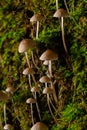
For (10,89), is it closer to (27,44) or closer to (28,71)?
(28,71)

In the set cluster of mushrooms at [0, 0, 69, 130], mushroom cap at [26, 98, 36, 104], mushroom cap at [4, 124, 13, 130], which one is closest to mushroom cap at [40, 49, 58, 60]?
cluster of mushrooms at [0, 0, 69, 130]

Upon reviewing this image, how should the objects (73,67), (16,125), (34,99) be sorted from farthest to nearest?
(16,125) → (34,99) → (73,67)

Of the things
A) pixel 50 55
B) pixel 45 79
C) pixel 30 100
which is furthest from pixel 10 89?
pixel 50 55

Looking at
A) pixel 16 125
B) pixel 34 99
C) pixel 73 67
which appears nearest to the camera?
pixel 73 67

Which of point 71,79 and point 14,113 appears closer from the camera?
point 71,79

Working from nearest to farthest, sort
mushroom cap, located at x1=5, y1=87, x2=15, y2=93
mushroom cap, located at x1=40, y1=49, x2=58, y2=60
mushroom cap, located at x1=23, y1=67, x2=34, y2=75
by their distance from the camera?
mushroom cap, located at x1=40, y1=49, x2=58, y2=60
mushroom cap, located at x1=23, y1=67, x2=34, y2=75
mushroom cap, located at x1=5, y1=87, x2=15, y2=93

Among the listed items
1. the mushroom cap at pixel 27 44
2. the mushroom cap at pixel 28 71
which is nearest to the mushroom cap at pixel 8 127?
the mushroom cap at pixel 28 71

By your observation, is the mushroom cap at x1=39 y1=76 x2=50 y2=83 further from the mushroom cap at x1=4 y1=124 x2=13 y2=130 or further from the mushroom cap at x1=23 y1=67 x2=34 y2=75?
the mushroom cap at x1=4 y1=124 x2=13 y2=130

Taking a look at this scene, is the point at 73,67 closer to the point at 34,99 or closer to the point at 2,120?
the point at 34,99

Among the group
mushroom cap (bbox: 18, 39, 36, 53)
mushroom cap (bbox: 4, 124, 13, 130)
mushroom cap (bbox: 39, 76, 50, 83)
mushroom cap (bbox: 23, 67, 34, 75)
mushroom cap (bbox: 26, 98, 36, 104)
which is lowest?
mushroom cap (bbox: 4, 124, 13, 130)

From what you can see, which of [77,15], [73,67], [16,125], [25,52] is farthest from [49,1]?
[16,125]

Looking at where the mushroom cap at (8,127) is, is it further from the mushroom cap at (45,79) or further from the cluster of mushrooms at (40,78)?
the mushroom cap at (45,79)
